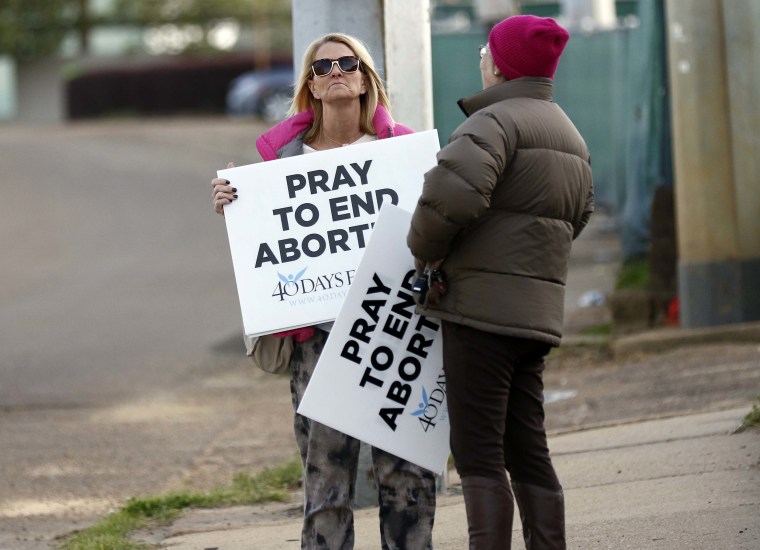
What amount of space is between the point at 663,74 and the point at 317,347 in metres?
6.26

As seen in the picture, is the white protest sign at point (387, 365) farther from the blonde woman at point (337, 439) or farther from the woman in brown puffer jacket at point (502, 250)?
the woman in brown puffer jacket at point (502, 250)

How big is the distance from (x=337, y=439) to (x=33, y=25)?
133 feet

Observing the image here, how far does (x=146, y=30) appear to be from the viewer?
142 feet

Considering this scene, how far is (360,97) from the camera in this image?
14.6 feet

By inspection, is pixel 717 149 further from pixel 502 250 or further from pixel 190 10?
pixel 190 10

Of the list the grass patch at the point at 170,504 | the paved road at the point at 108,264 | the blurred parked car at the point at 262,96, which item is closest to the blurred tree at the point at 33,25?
the blurred parked car at the point at 262,96

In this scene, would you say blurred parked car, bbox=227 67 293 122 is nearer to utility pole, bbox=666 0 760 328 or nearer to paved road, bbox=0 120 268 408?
paved road, bbox=0 120 268 408

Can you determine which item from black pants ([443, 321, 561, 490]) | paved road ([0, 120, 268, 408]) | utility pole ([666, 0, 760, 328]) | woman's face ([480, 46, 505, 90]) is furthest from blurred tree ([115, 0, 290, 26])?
black pants ([443, 321, 561, 490])

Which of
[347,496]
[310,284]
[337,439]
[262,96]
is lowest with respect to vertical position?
[262,96]

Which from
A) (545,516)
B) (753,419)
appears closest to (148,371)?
(753,419)

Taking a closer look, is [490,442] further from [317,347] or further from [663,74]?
[663,74]

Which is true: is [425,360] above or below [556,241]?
below

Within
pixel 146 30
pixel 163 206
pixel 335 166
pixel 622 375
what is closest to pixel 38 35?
pixel 146 30

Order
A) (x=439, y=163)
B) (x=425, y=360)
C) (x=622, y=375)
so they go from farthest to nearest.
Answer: (x=622, y=375) → (x=425, y=360) → (x=439, y=163)
